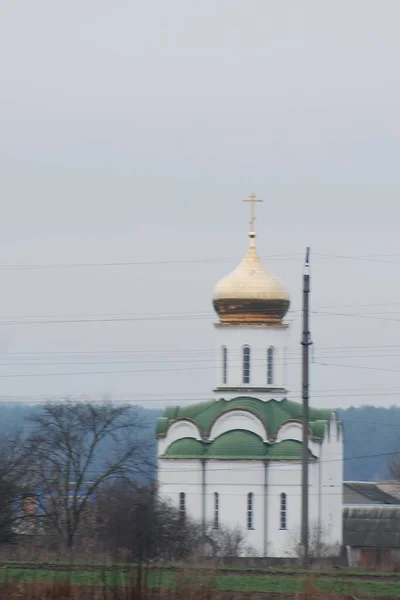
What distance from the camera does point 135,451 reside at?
42.0 metres

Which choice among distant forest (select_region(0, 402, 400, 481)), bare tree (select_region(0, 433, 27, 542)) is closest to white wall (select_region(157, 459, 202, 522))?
bare tree (select_region(0, 433, 27, 542))

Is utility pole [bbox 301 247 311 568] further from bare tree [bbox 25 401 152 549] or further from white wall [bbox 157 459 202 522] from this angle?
white wall [bbox 157 459 202 522]

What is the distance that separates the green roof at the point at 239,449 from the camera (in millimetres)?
48500

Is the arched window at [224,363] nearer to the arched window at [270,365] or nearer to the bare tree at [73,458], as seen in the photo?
the arched window at [270,365]

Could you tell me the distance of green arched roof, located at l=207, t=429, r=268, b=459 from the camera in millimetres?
48562

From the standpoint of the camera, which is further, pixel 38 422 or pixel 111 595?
pixel 38 422

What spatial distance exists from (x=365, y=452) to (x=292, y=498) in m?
78.5

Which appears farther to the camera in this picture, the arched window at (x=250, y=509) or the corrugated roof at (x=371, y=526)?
the corrugated roof at (x=371, y=526)

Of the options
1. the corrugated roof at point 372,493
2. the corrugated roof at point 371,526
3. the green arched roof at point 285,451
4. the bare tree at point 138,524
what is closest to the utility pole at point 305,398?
the bare tree at point 138,524

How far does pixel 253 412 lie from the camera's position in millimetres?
49500

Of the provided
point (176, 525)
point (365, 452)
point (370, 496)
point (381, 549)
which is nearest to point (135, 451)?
point (176, 525)

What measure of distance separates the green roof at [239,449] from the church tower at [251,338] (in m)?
1.79

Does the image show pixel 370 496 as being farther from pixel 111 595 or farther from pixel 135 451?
pixel 111 595

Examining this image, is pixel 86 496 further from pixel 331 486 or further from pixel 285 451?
pixel 331 486
